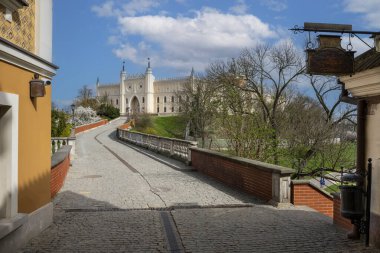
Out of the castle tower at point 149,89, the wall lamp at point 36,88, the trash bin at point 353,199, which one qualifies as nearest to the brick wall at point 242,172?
the trash bin at point 353,199

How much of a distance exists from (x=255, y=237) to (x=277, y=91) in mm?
27889

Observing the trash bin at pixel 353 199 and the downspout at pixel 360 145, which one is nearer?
the trash bin at pixel 353 199

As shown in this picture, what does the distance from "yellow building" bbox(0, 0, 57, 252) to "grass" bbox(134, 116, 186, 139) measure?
60.4m

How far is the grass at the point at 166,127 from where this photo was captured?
7475cm

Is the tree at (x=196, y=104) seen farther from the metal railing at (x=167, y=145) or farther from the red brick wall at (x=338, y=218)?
the red brick wall at (x=338, y=218)

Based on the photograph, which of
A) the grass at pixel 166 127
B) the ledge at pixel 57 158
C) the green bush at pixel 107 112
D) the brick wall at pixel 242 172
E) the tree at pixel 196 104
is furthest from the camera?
the green bush at pixel 107 112

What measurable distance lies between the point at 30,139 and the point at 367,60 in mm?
5638

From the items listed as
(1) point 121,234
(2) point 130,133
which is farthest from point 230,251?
(2) point 130,133

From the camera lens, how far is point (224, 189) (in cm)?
1246

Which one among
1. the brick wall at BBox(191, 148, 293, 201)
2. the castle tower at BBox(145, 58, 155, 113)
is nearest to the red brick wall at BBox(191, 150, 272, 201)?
the brick wall at BBox(191, 148, 293, 201)

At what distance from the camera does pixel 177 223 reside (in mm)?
7930

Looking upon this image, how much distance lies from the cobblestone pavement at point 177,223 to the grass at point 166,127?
56.6 metres

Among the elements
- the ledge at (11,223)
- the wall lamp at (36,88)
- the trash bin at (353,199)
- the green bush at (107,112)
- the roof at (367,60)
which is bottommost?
the ledge at (11,223)

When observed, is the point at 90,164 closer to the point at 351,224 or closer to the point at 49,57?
the point at 49,57
